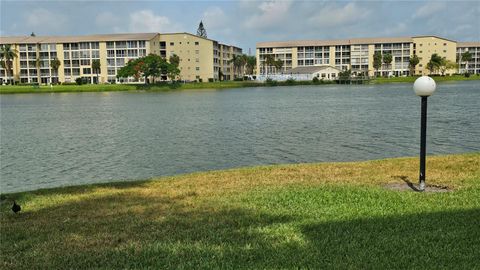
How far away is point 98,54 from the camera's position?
168m

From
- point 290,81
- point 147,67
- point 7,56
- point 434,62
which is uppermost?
point 7,56

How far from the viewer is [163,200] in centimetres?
1080

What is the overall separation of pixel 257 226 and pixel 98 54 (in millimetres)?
169049

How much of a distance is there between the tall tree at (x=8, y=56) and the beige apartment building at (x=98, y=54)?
203 centimetres

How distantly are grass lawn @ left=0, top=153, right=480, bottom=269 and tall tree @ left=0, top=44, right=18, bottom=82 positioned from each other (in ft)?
549

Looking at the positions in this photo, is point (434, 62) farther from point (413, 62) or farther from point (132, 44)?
point (132, 44)

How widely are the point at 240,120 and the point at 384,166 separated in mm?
35373

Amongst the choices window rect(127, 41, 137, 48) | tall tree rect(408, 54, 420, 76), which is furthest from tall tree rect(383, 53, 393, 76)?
window rect(127, 41, 137, 48)

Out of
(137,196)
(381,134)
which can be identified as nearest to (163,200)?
(137,196)

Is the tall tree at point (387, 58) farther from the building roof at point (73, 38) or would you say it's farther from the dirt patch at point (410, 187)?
the dirt patch at point (410, 187)

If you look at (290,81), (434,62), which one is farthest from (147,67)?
(434,62)

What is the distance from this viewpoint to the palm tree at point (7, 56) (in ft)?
532

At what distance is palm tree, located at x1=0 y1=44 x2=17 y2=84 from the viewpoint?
6383 inches

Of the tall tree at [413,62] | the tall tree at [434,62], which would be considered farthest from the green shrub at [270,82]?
the tall tree at [434,62]
